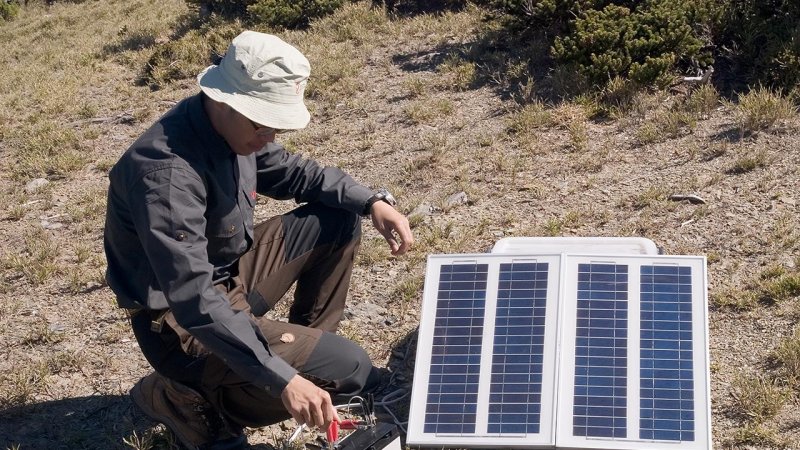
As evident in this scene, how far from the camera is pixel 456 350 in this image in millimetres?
4250

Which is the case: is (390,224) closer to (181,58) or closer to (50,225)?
(50,225)

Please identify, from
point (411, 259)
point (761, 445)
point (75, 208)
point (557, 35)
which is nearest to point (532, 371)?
point (761, 445)

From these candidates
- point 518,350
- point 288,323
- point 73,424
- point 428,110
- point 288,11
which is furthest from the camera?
point 288,11

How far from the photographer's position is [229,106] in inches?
151

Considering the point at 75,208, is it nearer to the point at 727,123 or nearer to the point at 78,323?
the point at 78,323

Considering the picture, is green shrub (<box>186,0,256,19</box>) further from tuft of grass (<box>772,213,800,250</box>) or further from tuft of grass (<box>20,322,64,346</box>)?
tuft of grass (<box>772,213,800,250</box>)

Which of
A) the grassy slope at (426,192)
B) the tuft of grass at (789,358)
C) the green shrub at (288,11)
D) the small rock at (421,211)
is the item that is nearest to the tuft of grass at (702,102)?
the grassy slope at (426,192)

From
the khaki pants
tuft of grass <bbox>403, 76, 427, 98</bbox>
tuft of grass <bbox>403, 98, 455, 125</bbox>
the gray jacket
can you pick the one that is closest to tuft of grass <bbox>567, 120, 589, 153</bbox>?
tuft of grass <bbox>403, 98, 455, 125</bbox>

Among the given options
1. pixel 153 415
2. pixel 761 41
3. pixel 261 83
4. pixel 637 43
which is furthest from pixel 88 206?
pixel 761 41

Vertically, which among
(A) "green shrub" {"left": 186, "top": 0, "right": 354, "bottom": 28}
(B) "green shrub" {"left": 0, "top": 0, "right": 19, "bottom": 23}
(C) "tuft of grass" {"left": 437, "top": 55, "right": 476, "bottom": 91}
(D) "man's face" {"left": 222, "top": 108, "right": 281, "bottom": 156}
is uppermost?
(B) "green shrub" {"left": 0, "top": 0, "right": 19, "bottom": 23}

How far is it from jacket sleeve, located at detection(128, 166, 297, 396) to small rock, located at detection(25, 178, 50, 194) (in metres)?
4.61

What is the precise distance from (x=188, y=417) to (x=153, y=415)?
0.22 meters

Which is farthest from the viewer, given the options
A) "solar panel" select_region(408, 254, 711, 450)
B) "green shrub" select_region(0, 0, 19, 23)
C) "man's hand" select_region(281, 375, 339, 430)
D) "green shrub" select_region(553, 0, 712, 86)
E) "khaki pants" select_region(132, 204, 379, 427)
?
"green shrub" select_region(0, 0, 19, 23)

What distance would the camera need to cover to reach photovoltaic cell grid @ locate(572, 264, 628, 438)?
12.7 feet
